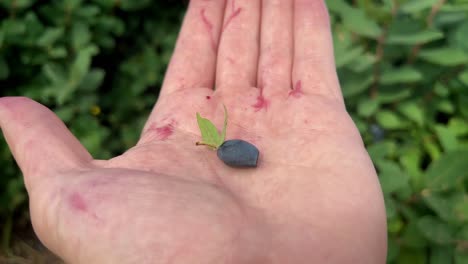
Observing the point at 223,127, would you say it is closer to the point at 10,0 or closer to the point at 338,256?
the point at 338,256

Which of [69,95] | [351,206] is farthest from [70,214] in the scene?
[69,95]

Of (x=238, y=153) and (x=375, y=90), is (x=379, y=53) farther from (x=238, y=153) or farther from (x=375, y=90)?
(x=238, y=153)

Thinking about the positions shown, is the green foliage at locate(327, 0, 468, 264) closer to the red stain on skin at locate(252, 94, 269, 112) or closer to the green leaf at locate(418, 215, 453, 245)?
the green leaf at locate(418, 215, 453, 245)

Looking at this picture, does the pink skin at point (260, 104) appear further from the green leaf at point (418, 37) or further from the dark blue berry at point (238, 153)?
the green leaf at point (418, 37)

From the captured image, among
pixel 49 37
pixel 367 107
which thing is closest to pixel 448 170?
pixel 367 107

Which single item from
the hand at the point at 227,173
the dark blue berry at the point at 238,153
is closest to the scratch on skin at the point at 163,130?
the hand at the point at 227,173

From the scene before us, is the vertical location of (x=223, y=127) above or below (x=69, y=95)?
above

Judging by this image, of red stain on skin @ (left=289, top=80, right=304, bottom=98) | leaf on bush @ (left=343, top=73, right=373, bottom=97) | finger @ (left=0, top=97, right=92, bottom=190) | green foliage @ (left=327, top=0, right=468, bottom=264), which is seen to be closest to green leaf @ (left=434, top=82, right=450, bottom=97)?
green foliage @ (left=327, top=0, right=468, bottom=264)
